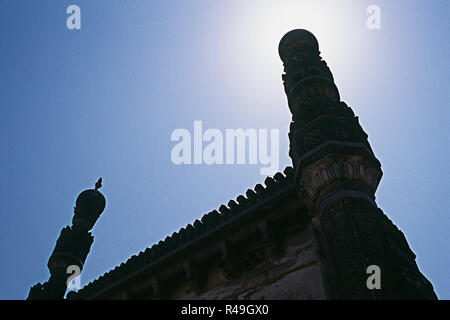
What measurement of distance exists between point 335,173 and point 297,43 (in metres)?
3.05

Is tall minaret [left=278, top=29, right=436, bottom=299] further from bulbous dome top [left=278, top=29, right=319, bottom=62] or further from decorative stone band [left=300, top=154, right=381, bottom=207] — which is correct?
bulbous dome top [left=278, top=29, right=319, bottom=62]

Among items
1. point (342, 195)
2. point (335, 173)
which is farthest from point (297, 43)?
point (342, 195)

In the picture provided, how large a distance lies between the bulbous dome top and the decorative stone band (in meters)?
2.58

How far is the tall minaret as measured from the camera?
4.16m

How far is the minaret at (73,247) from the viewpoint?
849cm

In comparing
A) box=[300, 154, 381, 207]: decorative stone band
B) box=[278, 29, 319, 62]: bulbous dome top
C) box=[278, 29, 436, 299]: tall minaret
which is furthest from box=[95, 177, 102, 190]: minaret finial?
box=[300, 154, 381, 207]: decorative stone band

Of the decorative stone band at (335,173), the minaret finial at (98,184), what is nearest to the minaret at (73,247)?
the minaret finial at (98,184)

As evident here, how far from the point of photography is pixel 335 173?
16.4ft

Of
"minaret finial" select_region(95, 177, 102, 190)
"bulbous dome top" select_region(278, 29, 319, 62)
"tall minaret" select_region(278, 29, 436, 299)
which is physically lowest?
"tall minaret" select_region(278, 29, 436, 299)

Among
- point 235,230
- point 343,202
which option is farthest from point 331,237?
point 235,230

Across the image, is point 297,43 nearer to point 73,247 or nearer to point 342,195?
point 342,195
